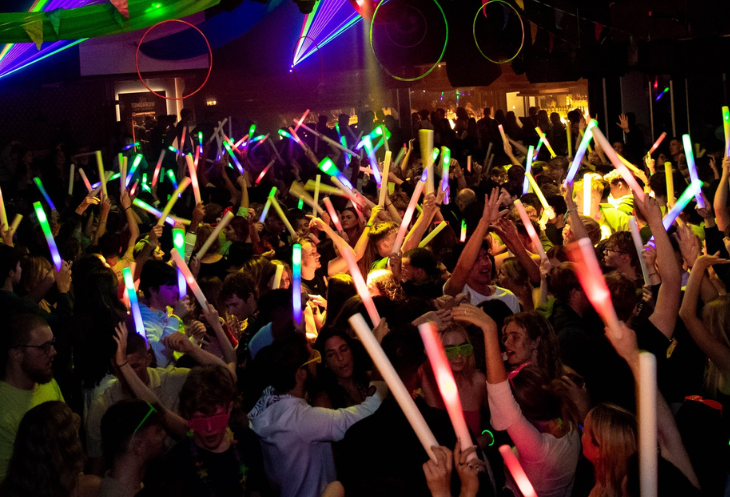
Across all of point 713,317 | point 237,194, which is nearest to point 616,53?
point 237,194

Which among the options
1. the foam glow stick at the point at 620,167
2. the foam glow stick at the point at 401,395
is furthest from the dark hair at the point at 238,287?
the foam glow stick at the point at 401,395

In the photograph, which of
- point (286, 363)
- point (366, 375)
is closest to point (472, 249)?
point (366, 375)

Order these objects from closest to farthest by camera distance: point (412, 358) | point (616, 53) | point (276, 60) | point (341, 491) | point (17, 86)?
point (341, 491) → point (412, 358) → point (616, 53) → point (17, 86) → point (276, 60)

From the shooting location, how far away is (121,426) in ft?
8.29

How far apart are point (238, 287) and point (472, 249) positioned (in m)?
1.26

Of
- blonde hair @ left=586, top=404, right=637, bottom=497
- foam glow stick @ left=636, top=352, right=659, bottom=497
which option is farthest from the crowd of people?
foam glow stick @ left=636, top=352, right=659, bottom=497

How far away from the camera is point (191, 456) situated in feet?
8.48

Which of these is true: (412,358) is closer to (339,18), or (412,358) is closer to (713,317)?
(713,317)

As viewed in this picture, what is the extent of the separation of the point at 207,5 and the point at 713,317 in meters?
4.68

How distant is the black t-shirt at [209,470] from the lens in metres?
2.54

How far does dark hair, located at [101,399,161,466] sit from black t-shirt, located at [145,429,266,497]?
0.14 metres

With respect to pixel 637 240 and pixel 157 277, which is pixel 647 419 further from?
pixel 157 277

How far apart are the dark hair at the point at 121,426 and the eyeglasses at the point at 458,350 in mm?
1120

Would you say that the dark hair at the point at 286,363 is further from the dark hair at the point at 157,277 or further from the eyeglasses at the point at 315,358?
the dark hair at the point at 157,277
